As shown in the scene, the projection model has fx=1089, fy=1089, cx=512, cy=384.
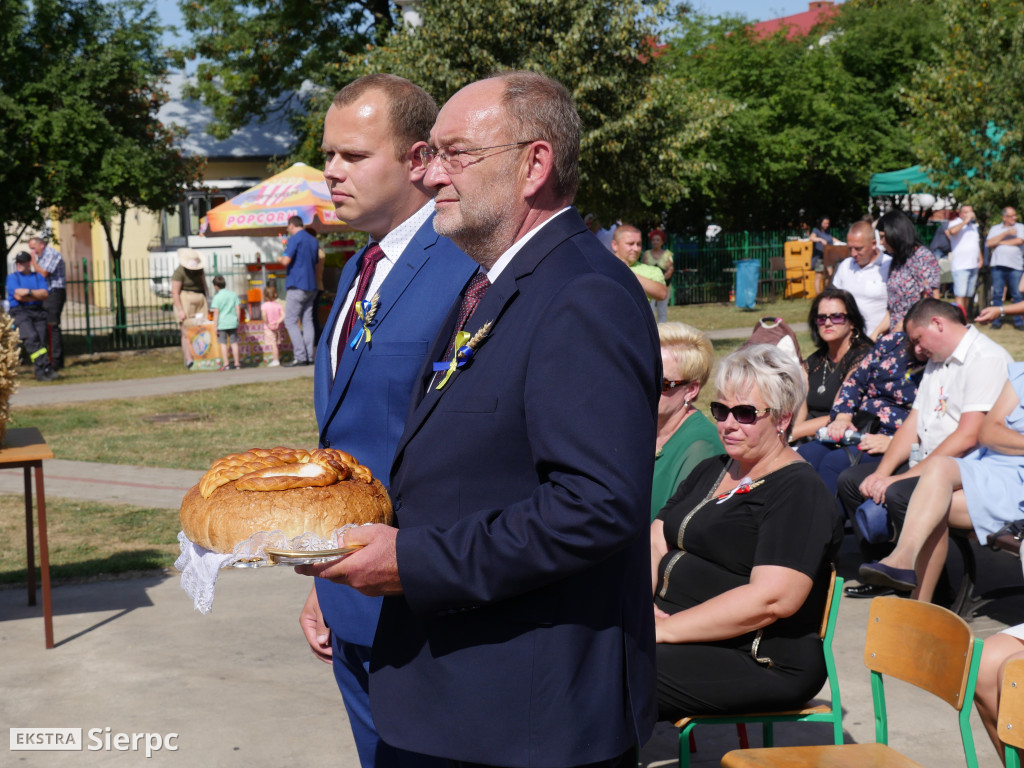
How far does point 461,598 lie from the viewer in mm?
1902

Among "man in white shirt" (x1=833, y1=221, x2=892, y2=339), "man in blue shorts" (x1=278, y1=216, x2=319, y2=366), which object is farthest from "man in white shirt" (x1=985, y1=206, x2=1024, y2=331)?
"man in blue shorts" (x1=278, y1=216, x2=319, y2=366)

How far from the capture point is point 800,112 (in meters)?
31.9

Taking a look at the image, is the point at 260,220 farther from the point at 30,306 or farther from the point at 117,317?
the point at 117,317

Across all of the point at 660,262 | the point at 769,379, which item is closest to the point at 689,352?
the point at 769,379

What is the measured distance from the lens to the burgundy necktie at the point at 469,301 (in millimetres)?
2225

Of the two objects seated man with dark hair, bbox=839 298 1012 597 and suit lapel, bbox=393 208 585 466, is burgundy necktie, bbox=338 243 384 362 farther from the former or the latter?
seated man with dark hair, bbox=839 298 1012 597

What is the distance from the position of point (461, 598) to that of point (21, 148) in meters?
17.9

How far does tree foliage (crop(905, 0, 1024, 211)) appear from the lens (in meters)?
22.3

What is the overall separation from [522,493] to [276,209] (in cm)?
1631

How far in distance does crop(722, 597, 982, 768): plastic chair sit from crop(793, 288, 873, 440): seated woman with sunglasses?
4098mm

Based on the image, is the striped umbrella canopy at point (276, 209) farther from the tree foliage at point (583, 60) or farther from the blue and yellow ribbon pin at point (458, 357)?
the blue and yellow ribbon pin at point (458, 357)

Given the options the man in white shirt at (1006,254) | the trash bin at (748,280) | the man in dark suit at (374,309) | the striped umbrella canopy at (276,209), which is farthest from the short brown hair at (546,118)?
the trash bin at (748,280)

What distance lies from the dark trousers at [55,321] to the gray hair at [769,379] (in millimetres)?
14235

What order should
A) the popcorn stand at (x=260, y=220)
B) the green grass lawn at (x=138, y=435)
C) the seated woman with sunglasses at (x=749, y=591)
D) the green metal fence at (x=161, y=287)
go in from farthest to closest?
the green metal fence at (x=161, y=287) → the popcorn stand at (x=260, y=220) → the green grass lawn at (x=138, y=435) → the seated woman with sunglasses at (x=749, y=591)
